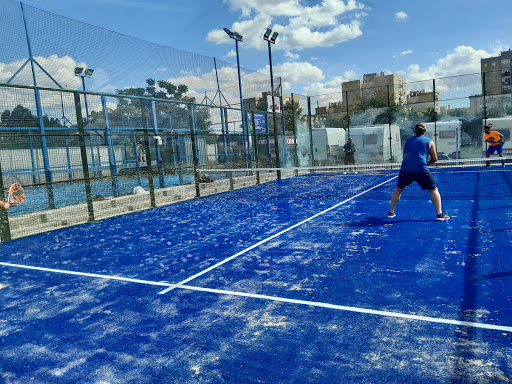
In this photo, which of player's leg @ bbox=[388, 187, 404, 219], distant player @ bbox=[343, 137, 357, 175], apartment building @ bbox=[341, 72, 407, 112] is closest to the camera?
player's leg @ bbox=[388, 187, 404, 219]

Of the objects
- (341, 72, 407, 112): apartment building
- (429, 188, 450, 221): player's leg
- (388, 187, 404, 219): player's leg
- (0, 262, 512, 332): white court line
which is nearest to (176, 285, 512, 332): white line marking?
(0, 262, 512, 332): white court line

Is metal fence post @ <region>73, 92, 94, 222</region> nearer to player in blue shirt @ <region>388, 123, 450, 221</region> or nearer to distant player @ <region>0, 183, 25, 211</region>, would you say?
distant player @ <region>0, 183, 25, 211</region>

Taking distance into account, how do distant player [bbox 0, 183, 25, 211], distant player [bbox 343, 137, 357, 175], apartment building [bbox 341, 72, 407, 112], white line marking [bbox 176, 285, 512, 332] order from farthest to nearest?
1. apartment building [bbox 341, 72, 407, 112]
2. distant player [bbox 343, 137, 357, 175]
3. distant player [bbox 0, 183, 25, 211]
4. white line marking [bbox 176, 285, 512, 332]

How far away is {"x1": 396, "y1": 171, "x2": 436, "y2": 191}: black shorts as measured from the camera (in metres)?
7.25

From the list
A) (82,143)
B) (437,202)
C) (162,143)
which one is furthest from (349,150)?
(82,143)

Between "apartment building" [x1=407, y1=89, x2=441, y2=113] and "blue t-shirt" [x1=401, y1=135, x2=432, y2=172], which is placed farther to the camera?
"apartment building" [x1=407, y1=89, x2=441, y2=113]

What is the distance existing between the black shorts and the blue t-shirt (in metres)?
0.08

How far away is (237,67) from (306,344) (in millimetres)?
20633

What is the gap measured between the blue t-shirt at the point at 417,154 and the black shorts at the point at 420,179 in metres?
0.08

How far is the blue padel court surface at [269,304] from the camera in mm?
2881

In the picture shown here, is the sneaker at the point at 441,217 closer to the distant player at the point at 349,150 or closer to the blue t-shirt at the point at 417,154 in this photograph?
the blue t-shirt at the point at 417,154

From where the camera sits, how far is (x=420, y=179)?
7.36m

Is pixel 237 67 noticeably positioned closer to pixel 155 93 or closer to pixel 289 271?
pixel 155 93

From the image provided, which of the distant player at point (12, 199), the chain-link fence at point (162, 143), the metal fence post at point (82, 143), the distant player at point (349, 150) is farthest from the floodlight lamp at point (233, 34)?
the distant player at point (12, 199)
